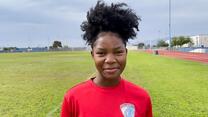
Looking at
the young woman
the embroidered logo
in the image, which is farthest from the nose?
the embroidered logo

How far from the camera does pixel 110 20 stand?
9.07 ft

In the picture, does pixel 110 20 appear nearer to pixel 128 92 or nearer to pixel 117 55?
pixel 117 55

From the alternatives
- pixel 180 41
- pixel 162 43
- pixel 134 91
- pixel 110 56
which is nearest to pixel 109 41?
pixel 110 56

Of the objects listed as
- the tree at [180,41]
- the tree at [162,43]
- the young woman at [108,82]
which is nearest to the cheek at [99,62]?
the young woman at [108,82]

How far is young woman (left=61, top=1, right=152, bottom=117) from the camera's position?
8.70 feet

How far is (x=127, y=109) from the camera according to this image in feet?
8.70

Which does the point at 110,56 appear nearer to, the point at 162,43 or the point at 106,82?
the point at 106,82

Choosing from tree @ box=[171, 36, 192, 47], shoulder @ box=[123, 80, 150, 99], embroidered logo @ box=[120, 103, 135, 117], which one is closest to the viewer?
embroidered logo @ box=[120, 103, 135, 117]

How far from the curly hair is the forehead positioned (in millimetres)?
48

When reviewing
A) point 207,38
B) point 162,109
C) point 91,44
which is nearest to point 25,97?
point 162,109

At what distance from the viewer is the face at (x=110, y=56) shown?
2646 millimetres

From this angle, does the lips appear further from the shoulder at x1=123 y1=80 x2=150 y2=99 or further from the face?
the shoulder at x1=123 y1=80 x2=150 y2=99

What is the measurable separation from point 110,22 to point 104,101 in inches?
20.3

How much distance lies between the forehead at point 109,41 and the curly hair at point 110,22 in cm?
5
